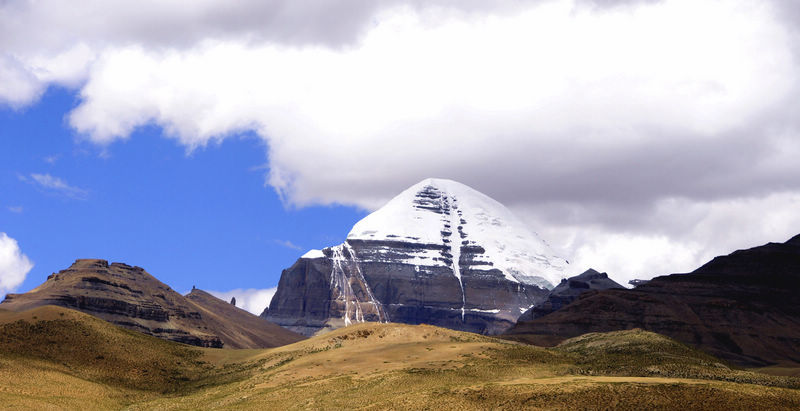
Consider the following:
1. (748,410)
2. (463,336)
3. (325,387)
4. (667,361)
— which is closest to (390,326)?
(463,336)

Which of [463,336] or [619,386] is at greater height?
[463,336]

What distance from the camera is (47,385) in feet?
289

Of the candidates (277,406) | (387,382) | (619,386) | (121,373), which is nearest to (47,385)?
(121,373)

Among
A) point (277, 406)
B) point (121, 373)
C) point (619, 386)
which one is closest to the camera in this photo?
point (619, 386)

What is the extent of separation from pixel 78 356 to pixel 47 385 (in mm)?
16335

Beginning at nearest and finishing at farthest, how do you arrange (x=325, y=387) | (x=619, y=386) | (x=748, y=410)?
(x=748, y=410), (x=619, y=386), (x=325, y=387)

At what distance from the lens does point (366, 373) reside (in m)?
82.7

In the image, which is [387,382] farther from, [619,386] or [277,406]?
[619,386]

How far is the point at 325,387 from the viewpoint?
77.9 meters

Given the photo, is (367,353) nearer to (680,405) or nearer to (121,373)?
(121,373)

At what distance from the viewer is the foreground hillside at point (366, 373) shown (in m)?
60.3

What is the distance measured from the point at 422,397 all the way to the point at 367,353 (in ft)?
97.8

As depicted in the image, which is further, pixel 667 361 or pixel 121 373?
pixel 121 373

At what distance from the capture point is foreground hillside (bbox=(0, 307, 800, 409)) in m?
60.3
